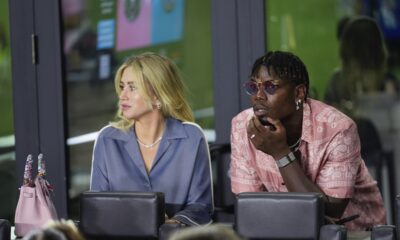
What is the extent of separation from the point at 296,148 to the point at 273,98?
0.22m

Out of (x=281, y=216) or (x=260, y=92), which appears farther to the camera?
(x=260, y=92)

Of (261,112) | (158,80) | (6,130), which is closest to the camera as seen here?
(261,112)

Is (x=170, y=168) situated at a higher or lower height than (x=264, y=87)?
lower

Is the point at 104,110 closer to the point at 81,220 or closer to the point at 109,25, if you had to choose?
the point at 109,25

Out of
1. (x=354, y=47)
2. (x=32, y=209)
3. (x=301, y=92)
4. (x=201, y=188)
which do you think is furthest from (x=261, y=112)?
(x=354, y=47)

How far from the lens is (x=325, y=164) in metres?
3.96

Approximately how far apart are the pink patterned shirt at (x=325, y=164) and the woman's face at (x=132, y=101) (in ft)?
1.35

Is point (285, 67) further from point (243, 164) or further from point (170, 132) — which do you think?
point (170, 132)

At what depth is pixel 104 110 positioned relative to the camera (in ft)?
17.9

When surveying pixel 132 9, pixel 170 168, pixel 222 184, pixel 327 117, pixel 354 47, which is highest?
pixel 132 9

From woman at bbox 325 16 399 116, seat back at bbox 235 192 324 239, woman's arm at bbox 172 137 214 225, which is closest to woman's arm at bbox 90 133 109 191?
woman's arm at bbox 172 137 214 225

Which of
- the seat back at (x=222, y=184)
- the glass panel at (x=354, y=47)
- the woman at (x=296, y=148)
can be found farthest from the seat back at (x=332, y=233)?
the glass panel at (x=354, y=47)

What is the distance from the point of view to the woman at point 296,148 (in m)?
3.90

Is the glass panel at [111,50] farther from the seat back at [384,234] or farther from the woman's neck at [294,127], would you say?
the seat back at [384,234]
